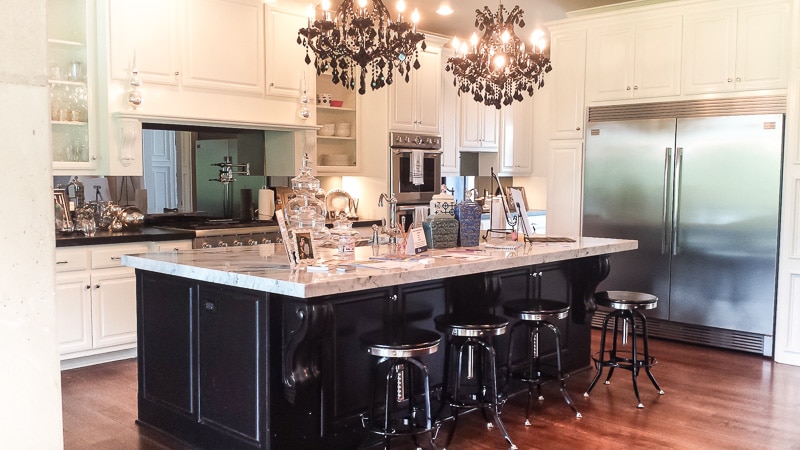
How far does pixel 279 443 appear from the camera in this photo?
9.94ft

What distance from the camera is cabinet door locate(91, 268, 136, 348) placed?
15.5ft

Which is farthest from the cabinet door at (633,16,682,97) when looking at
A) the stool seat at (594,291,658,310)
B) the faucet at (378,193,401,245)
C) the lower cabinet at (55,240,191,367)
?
the lower cabinet at (55,240,191,367)

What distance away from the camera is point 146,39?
197 inches

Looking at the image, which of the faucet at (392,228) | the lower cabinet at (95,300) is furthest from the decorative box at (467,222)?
the lower cabinet at (95,300)

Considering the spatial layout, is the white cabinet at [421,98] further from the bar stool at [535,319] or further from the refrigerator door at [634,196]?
the bar stool at [535,319]

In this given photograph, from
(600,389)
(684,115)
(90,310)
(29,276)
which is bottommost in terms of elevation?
(600,389)

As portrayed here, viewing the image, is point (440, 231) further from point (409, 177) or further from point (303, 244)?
point (409, 177)

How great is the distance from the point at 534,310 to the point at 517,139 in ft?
14.9

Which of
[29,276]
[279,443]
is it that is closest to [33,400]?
[29,276]

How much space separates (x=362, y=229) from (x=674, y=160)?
9.03 ft

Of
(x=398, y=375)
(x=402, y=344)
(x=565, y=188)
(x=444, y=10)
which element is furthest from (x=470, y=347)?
(x=444, y=10)

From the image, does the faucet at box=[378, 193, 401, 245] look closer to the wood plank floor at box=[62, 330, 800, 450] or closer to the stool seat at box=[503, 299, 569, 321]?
the stool seat at box=[503, 299, 569, 321]

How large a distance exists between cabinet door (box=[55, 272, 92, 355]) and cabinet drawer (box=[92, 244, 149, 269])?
112 mm

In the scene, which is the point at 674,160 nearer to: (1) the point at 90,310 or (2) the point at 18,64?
(1) the point at 90,310
